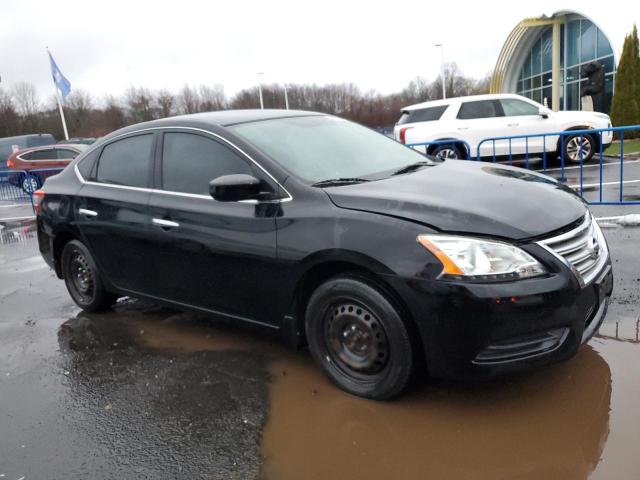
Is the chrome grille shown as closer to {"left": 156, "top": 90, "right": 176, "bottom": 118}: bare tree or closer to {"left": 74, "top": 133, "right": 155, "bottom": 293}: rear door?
{"left": 74, "top": 133, "right": 155, "bottom": 293}: rear door

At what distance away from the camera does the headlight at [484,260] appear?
270 centimetres

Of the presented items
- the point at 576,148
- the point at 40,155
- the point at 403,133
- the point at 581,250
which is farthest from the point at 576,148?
the point at 40,155

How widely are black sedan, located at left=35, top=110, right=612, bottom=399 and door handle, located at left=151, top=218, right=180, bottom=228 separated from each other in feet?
0.05

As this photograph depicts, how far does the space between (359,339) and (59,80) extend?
105 feet

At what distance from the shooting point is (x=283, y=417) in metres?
3.09

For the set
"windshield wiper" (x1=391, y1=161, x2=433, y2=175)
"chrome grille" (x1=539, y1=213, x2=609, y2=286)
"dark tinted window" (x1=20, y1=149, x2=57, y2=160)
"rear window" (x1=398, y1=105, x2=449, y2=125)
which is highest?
"rear window" (x1=398, y1=105, x2=449, y2=125)

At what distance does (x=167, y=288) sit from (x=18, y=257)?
5094 millimetres

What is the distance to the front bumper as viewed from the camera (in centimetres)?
267

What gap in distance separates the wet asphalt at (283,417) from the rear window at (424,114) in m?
9.54

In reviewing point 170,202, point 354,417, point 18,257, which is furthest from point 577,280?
point 18,257

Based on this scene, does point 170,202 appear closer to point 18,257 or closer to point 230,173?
point 230,173

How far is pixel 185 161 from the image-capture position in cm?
398

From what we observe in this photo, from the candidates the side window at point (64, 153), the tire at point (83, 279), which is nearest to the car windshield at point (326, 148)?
the tire at point (83, 279)

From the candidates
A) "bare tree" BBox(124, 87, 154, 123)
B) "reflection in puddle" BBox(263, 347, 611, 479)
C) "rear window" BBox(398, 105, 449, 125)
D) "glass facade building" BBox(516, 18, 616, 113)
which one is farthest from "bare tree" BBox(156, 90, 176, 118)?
"reflection in puddle" BBox(263, 347, 611, 479)
